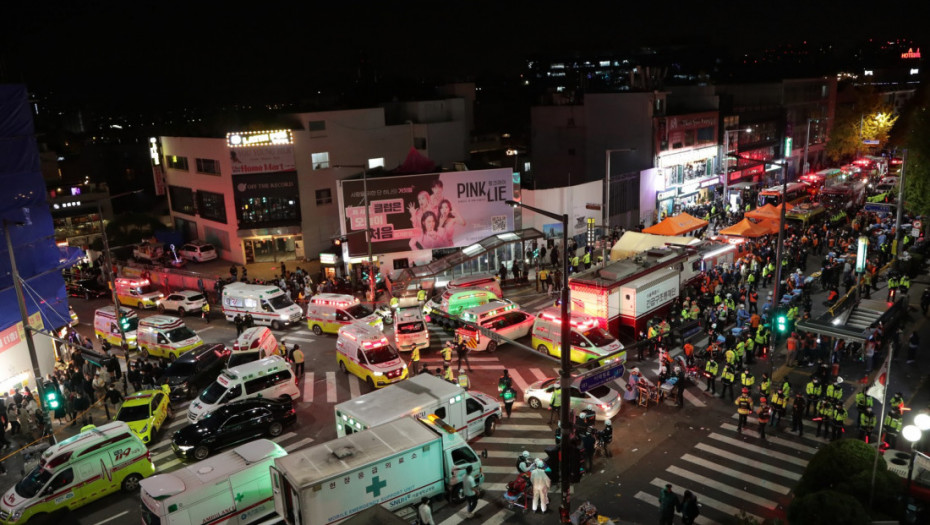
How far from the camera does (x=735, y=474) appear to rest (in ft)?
56.9

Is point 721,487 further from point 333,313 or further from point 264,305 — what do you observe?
point 264,305

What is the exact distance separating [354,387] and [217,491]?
9.70m

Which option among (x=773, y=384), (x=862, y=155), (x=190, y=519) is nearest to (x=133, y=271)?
(x=190, y=519)

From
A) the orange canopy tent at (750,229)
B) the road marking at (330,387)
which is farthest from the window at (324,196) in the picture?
the orange canopy tent at (750,229)

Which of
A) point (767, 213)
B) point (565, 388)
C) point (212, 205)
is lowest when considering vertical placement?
point (767, 213)

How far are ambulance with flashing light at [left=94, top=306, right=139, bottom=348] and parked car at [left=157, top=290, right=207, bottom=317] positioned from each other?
340cm

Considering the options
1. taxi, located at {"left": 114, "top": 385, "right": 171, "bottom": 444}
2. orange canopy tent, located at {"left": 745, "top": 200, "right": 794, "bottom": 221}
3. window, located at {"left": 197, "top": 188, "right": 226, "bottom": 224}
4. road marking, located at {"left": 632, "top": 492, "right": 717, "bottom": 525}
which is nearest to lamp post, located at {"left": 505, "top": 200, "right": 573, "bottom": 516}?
road marking, located at {"left": 632, "top": 492, "right": 717, "bottom": 525}

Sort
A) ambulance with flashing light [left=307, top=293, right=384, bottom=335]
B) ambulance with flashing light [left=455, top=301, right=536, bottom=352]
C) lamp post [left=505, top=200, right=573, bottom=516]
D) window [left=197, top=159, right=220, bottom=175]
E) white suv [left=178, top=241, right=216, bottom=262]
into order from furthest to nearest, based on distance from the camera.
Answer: white suv [left=178, top=241, right=216, bottom=262] < window [left=197, top=159, right=220, bottom=175] < ambulance with flashing light [left=307, top=293, right=384, bottom=335] < ambulance with flashing light [left=455, top=301, right=536, bottom=352] < lamp post [left=505, top=200, right=573, bottom=516]

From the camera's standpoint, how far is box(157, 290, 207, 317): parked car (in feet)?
113

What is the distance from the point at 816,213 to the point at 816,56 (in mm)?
149871

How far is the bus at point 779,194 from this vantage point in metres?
49.3

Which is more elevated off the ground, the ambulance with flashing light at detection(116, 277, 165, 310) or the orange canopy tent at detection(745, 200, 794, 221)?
the orange canopy tent at detection(745, 200, 794, 221)

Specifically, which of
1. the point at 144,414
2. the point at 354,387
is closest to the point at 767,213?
the point at 354,387

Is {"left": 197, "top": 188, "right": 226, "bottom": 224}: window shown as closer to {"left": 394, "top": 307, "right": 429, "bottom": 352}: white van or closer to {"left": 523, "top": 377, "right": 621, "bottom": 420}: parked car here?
{"left": 394, "top": 307, "right": 429, "bottom": 352}: white van
